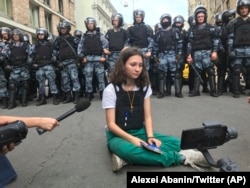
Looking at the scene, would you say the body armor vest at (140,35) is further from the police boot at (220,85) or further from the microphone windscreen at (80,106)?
the microphone windscreen at (80,106)

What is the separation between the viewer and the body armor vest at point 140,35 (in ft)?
26.6

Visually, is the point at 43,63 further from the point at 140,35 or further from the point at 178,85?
the point at 178,85

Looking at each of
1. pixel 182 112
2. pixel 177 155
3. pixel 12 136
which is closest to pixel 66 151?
pixel 177 155

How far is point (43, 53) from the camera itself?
27.4 feet

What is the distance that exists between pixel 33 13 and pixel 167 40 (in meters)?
17.8

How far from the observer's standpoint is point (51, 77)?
8375mm

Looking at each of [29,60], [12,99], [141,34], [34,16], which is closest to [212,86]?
[141,34]

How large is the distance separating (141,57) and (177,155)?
3.68 ft

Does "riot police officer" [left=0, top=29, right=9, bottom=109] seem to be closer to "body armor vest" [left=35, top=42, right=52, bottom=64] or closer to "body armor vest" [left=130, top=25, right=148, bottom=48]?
"body armor vest" [left=35, top=42, right=52, bottom=64]

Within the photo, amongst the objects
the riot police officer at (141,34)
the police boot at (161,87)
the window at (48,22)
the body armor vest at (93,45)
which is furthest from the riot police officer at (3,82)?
the window at (48,22)

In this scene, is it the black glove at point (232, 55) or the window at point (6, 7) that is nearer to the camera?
the black glove at point (232, 55)

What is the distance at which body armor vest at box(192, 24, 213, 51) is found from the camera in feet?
25.5

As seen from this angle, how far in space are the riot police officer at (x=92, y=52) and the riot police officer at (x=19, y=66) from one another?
4.42ft

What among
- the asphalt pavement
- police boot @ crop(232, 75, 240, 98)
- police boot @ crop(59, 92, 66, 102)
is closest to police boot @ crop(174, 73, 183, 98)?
the asphalt pavement
